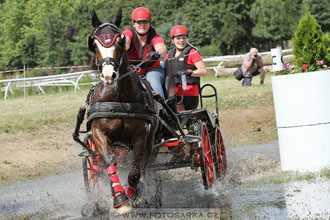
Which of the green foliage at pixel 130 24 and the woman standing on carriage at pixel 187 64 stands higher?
the green foliage at pixel 130 24

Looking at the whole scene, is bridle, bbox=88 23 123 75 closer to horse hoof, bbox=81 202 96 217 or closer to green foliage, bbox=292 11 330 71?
horse hoof, bbox=81 202 96 217

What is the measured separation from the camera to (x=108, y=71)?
A: 5957mm

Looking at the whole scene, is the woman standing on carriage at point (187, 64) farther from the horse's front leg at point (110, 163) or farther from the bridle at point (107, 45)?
the bridle at point (107, 45)

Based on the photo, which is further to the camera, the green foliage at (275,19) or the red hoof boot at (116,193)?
the green foliage at (275,19)

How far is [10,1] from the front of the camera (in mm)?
107438

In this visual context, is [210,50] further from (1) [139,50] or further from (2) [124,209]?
(2) [124,209]

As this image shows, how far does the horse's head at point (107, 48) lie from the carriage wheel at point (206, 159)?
1.97m

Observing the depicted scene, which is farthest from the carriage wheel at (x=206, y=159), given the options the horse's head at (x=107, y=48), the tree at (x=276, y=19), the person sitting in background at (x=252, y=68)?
the tree at (x=276, y=19)

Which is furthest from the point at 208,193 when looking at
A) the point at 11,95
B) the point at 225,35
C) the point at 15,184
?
the point at 225,35

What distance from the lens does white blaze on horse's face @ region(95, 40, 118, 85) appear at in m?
5.95

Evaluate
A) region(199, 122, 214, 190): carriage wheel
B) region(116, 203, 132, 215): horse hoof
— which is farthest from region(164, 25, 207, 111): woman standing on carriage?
region(116, 203, 132, 215): horse hoof

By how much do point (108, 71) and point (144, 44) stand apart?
215 cm

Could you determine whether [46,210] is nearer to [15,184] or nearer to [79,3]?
[15,184]

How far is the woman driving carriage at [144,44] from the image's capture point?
7.95m
